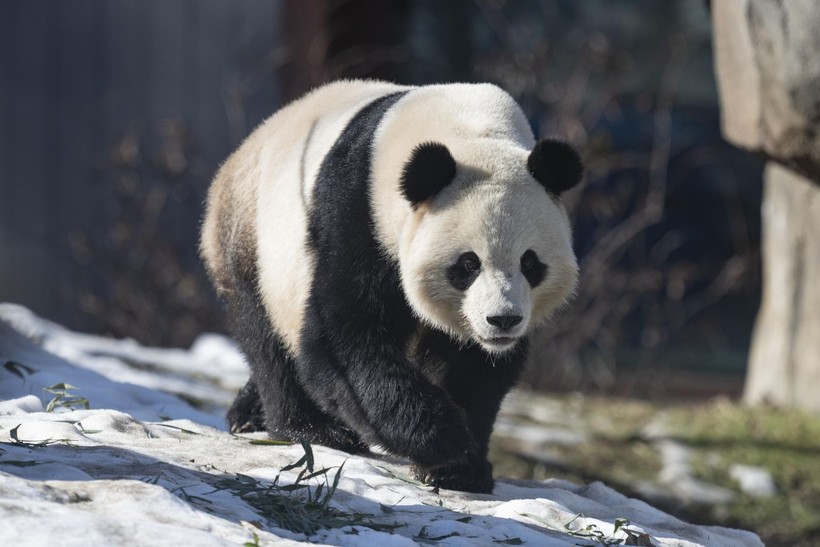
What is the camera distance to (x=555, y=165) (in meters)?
3.83

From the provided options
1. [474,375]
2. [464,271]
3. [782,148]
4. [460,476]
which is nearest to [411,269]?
[464,271]

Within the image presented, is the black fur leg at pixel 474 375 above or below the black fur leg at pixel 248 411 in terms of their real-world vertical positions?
above

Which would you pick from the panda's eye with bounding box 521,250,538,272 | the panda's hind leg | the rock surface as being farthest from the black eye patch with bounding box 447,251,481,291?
the rock surface

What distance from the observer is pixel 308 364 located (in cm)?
395

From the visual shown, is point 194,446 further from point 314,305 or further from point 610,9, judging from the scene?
point 610,9

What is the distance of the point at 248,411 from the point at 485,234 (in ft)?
5.32

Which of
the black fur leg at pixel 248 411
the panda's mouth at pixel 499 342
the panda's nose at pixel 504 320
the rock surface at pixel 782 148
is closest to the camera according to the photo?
the panda's nose at pixel 504 320

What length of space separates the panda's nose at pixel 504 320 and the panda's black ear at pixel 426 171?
48 centimetres

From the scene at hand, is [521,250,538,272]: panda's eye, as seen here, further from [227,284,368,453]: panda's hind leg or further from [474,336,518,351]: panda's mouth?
[227,284,368,453]: panda's hind leg

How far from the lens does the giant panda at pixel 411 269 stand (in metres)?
3.73

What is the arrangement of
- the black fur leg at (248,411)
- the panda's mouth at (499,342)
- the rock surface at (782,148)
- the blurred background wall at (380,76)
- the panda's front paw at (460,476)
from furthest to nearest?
the blurred background wall at (380,76) → the rock surface at (782,148) → the black fur leg at (248,411) → the panda's front paw at (460,476) → the panda's mouth at (499,342)

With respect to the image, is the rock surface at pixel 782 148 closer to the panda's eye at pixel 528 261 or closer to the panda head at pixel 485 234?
Result: the panda head at pixel 485 234

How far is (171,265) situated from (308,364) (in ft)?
14.8

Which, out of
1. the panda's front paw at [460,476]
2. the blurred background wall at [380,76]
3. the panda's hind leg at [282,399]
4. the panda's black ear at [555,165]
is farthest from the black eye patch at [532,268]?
the blurred background wall at [380,76]
